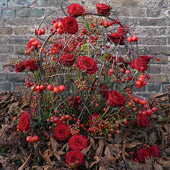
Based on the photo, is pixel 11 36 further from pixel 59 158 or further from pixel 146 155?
pixel 146 155

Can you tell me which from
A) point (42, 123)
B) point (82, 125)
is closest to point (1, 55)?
point (42, 123)

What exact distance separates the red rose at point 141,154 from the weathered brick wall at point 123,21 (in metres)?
1.06

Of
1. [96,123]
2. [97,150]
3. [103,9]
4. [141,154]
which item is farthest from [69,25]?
[141,154]

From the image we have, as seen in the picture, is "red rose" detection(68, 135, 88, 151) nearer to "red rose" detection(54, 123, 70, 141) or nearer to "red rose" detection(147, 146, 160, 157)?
"red rose" detection(54, 123, 70, 141)

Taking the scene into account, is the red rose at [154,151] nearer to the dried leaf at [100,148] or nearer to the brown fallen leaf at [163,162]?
the brown fallen leaf at [163,162]

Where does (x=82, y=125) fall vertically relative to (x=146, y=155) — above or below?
above

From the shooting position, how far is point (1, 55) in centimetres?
226

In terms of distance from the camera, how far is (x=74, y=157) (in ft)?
3.65

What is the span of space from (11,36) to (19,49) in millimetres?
162

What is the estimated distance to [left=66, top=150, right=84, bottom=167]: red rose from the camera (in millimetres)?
1091

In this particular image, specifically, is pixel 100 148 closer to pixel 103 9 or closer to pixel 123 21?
pixel 103 9

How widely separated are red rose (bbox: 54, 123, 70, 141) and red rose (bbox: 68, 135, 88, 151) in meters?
0.05

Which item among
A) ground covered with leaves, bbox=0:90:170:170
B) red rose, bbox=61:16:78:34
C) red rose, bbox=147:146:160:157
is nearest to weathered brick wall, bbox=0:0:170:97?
ground covered with leaves, bbox=0:90:170:170

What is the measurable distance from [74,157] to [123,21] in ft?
5.26
